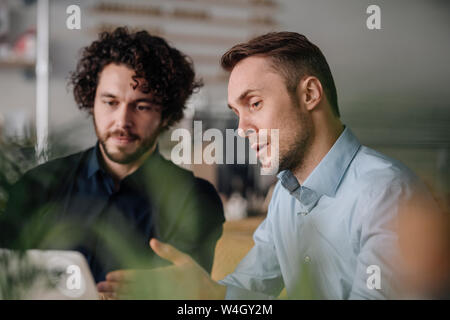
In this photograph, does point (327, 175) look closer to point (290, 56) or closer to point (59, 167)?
point (290, 56)

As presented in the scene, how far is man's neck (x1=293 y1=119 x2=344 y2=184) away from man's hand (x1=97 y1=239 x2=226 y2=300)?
481 millimetres

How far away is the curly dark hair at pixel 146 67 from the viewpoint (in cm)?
152

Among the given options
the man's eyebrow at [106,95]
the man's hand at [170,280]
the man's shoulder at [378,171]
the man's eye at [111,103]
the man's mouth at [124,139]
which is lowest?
the man's hand at [170,280]

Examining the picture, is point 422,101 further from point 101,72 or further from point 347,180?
point 101,72

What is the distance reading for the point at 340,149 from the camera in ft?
4.79

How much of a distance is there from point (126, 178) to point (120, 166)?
0.05m

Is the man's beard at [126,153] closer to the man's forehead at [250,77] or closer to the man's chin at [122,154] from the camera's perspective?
the man's chin at [122,154]

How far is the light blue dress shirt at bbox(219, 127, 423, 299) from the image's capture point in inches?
53.1

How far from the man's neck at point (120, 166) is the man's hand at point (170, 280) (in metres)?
0.25

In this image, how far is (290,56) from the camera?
1.46m

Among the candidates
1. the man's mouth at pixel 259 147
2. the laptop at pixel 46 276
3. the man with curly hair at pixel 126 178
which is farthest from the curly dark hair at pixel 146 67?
the laptop at pixel 46 276

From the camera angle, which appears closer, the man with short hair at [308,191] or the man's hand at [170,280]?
the man with short hair at [308,191]

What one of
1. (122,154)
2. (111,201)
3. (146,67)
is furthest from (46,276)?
(146,67)
